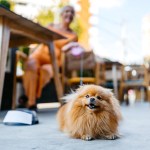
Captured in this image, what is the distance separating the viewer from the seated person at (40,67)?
349 centimetres

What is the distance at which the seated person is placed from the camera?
3.49 metres

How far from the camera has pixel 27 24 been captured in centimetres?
278

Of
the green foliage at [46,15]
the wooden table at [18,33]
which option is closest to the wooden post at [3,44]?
the wooden table at [18,33]

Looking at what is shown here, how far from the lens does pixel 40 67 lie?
3621 millimetres

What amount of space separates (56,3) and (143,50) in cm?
933

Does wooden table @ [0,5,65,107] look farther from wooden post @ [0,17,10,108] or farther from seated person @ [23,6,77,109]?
seated person @ [23,6,77,109]

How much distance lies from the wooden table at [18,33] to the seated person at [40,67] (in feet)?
0.75

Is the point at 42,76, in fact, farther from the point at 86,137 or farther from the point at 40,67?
the point at 86,137

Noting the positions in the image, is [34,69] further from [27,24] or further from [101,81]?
[101,81]

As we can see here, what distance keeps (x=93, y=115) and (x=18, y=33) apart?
4.62 feet

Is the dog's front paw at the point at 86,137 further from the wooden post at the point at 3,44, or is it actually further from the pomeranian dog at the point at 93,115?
the wooden post at the point at 3,44

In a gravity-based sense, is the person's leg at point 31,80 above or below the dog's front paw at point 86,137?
above

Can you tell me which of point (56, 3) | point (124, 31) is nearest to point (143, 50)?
point (124, 31)

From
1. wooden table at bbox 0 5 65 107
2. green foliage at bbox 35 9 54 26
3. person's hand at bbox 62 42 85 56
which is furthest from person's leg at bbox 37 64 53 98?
green foliage at bbox 35 9 54 26
